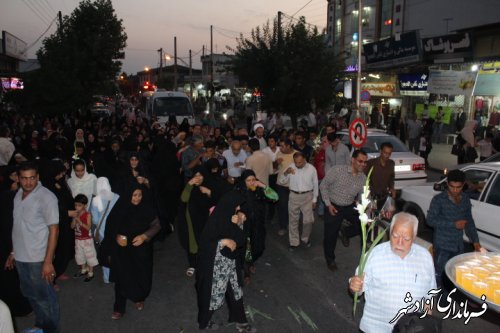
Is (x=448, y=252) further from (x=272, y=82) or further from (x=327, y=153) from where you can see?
(x=272, y=82)

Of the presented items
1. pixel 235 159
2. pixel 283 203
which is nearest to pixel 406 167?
pixel 283 203

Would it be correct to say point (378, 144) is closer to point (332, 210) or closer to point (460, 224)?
point (332, 210)

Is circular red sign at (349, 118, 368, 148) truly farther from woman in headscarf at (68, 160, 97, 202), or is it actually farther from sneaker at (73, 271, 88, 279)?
sneaker at (73, 271, 88, 279)

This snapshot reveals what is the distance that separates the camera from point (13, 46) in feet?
126

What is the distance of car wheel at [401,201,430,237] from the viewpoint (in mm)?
7989

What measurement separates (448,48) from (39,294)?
60.8 feet

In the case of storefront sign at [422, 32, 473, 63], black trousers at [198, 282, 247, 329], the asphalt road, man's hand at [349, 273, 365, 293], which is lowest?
the asphalt road

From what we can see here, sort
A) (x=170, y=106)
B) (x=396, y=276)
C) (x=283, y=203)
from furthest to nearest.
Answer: (x=170, y=106) < (x=283, y=203) < (x=396, y=276)

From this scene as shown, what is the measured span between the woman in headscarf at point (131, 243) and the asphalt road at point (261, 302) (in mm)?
347

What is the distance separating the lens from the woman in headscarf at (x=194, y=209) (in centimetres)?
598

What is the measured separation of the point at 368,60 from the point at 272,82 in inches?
295

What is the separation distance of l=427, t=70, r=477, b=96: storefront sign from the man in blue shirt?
1448cm

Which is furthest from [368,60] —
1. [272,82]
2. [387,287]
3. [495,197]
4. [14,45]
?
[14,45]

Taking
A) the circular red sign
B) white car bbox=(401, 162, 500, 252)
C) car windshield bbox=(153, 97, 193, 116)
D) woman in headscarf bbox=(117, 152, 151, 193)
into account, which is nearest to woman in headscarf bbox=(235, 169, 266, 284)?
woman in headscarf bbox=(117, 152, 151, 193)
